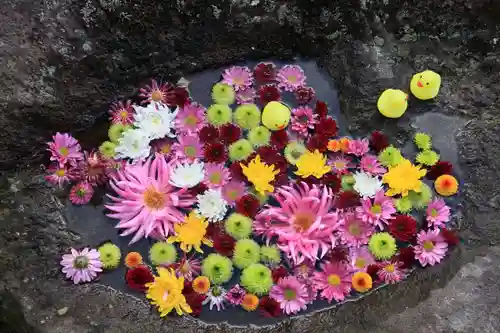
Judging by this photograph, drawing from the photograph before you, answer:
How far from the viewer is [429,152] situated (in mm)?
3275

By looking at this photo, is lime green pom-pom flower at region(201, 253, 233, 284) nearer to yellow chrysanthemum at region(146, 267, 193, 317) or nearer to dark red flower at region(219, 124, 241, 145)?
yellow chrysanthemum at region(146, 267, 193, 317)

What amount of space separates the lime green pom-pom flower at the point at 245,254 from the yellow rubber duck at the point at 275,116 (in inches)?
25.1

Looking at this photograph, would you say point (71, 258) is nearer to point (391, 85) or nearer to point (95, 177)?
point (95, 177)

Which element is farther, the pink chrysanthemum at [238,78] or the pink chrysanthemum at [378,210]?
the pink chrysanthemum at [238,78]

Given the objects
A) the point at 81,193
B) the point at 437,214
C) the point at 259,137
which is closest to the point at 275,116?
the point at 259,137

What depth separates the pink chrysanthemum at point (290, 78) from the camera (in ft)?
11.2

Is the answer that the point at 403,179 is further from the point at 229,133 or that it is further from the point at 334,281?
the point at 229,133

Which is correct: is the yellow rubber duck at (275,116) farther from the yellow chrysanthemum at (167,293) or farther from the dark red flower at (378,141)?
the yellow chrysanthemum at (167,293)

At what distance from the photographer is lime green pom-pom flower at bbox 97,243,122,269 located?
3.09m

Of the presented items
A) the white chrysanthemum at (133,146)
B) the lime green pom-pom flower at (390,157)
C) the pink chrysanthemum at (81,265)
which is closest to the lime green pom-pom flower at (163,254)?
the pink chrysanthemum at (81,265)

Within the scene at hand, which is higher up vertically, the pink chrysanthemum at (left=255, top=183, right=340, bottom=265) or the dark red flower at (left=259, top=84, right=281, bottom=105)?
the dark red flower at (left=259, top=84, right=281, bottom=105)

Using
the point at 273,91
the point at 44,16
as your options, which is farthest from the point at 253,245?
the point at 44,16

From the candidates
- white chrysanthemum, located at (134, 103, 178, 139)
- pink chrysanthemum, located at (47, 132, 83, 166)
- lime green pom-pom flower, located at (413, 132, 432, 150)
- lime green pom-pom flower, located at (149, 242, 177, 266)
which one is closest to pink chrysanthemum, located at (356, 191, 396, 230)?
lime green pom-pom flower, located at (413, 132, 432, 150)

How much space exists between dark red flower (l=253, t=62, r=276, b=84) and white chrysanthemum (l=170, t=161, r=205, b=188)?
1.96ft
